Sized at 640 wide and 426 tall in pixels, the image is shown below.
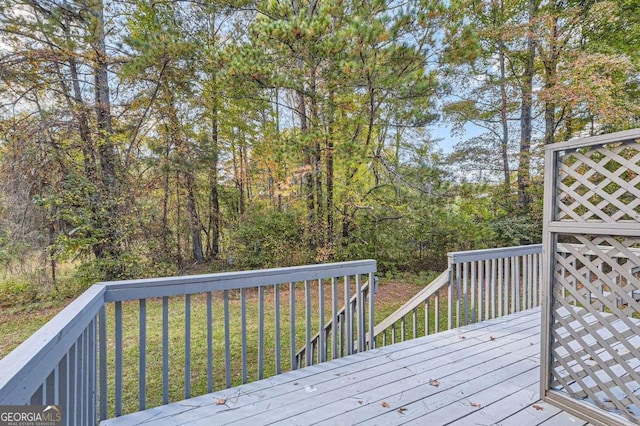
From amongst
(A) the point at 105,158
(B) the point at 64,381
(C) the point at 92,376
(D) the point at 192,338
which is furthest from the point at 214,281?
(A) the point at 105,158

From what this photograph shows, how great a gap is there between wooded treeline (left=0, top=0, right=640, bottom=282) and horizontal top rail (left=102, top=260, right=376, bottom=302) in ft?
13.8

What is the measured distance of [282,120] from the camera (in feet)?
33.8

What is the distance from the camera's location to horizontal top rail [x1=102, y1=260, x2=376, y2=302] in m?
1.91

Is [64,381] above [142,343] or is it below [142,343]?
above

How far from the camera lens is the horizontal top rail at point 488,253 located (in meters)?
3.55

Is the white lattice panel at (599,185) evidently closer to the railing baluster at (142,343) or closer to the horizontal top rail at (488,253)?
the horizontal top rail at (488,253)

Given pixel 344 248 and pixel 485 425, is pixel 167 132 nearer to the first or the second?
pixel 344 248

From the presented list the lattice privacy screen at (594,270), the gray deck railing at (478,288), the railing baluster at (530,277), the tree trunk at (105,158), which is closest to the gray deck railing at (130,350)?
the gray deck railing at (478,288)

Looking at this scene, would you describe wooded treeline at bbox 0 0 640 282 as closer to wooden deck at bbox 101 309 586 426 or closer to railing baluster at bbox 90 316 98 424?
wooden deck at bbox 101 309 586 426

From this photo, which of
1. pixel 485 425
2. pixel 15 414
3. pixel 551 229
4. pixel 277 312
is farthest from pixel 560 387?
pixel 15 414

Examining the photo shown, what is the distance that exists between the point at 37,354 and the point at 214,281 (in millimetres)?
1269

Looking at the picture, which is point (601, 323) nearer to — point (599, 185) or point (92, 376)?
point (599, 185)

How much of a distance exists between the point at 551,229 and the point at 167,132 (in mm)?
8231

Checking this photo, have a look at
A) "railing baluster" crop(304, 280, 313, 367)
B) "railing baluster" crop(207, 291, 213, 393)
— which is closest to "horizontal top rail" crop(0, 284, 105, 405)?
"railing baluster" crop(207, 291, 213, 393)
